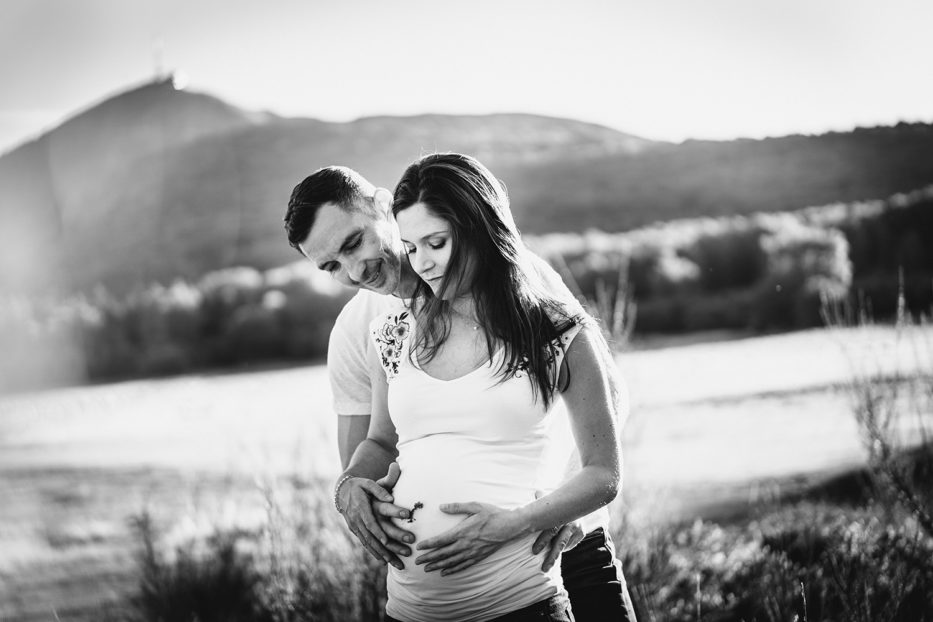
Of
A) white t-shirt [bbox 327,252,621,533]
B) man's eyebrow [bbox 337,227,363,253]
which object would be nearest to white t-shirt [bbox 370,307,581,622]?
white t-shirt [bbox 327,252,621,533]

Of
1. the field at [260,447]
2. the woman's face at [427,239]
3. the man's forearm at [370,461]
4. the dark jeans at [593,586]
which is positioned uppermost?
the woman's face at [427,239]

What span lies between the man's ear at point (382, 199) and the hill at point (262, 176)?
6.61m

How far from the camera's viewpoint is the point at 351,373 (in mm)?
2061

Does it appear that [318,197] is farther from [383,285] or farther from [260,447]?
[260,447]

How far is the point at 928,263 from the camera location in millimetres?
7812

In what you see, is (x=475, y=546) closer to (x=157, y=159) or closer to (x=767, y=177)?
(x=767, y=177)

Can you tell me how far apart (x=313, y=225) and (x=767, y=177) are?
8.50m

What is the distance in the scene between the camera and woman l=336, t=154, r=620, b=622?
5.00ft

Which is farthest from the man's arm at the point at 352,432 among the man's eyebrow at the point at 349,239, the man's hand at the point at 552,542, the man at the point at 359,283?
the man's hand at the point at 552,542

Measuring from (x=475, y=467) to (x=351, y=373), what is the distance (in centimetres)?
61

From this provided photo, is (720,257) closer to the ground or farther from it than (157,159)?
closer to the ground

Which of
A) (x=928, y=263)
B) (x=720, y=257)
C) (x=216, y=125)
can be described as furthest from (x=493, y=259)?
(x=216, y=125)

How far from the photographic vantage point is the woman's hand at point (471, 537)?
1.49 metres

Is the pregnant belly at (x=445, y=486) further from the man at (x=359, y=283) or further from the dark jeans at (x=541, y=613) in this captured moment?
the man at (x=359, y=283)
